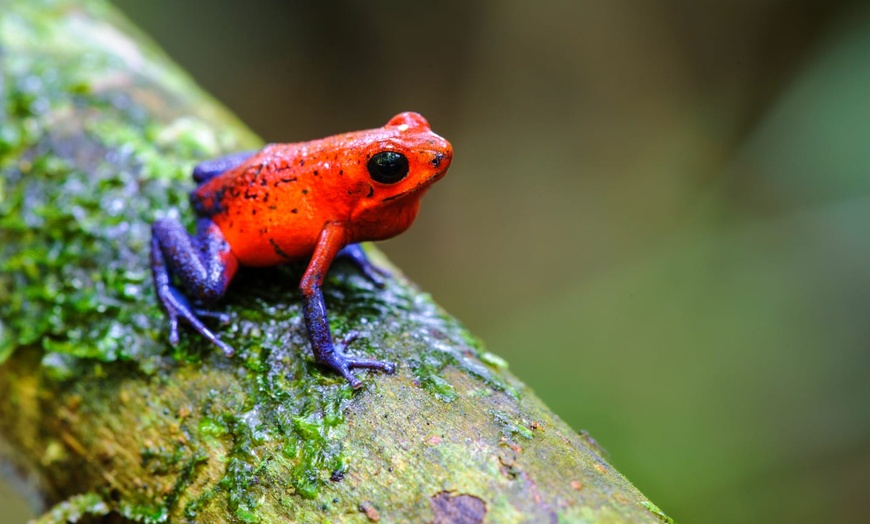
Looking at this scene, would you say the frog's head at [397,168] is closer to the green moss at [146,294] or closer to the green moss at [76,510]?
the green moss at [146,294]

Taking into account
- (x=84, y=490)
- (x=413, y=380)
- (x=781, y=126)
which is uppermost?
(x=781, y=126)

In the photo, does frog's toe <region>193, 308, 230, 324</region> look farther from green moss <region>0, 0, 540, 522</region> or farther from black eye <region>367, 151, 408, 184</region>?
black eye <region>367, 151, 408, 184</region>

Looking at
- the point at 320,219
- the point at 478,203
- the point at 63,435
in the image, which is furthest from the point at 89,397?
the point at 478,203

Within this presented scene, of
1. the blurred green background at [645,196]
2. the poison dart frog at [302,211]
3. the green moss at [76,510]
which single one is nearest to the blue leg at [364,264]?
the poison dart frog at [302,211]

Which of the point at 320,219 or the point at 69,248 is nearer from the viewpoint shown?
the point at 320,219

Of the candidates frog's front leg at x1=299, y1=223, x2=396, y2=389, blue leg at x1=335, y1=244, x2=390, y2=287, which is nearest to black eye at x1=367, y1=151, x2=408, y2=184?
frog's front leg at x1=299, y1=223, x2=396, y2=389

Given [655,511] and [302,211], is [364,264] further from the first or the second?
[655,511]

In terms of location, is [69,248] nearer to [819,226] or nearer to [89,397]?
[89,397]
